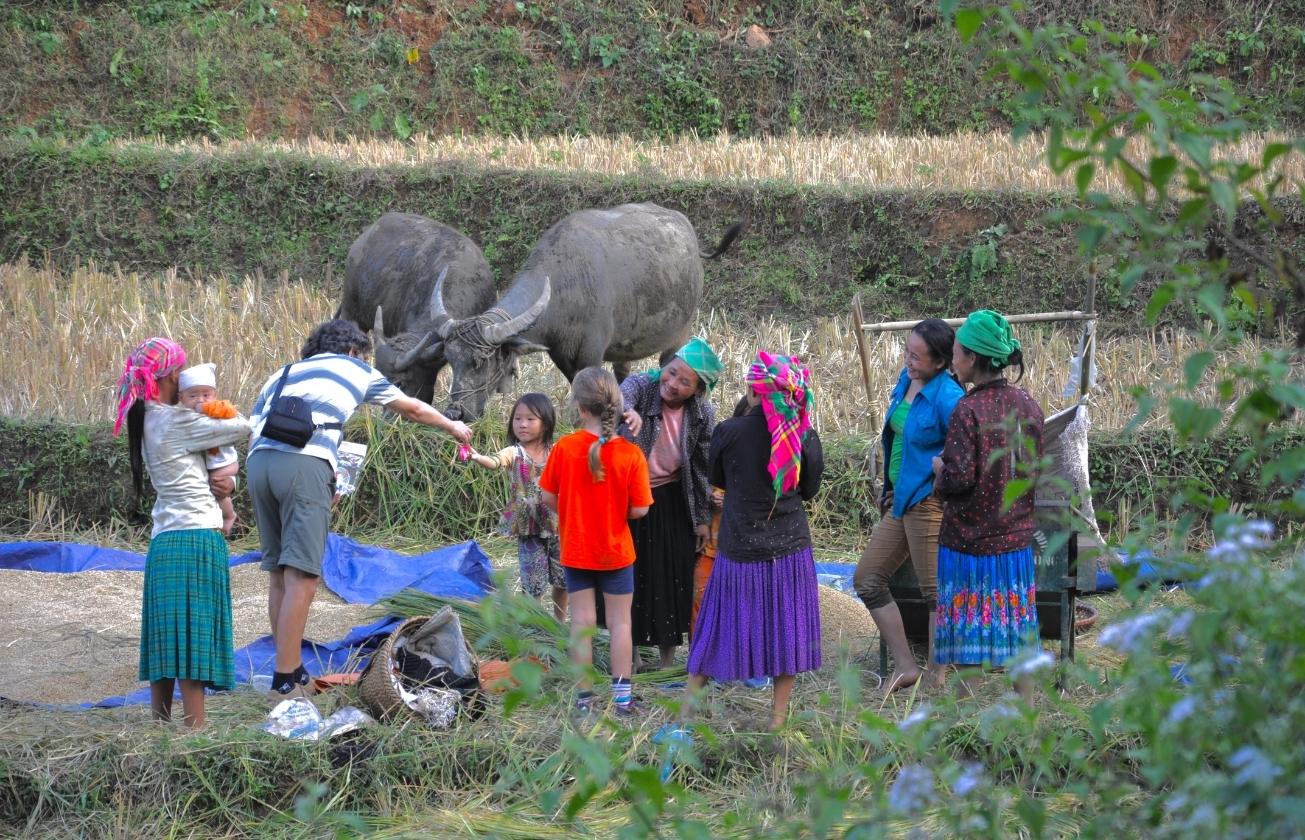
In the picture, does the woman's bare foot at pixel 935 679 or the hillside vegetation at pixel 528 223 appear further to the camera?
the hillside vegetation at pixel 528 223

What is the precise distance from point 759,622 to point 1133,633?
3.10m

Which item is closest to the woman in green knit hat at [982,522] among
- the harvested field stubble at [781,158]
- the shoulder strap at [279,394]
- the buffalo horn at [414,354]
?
the shoulder strap at [279,394]

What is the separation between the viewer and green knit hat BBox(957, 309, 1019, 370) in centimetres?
538

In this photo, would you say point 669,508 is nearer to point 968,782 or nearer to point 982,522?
point 982,522

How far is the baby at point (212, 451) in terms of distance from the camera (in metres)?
5.32

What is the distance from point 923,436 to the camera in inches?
228

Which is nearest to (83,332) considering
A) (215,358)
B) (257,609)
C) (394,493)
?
(215,358)

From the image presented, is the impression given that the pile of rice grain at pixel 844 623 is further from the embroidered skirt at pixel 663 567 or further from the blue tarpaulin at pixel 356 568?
the blue tarpaulin at pixel 356 568

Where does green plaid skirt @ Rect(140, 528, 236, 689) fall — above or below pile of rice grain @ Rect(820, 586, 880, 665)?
above

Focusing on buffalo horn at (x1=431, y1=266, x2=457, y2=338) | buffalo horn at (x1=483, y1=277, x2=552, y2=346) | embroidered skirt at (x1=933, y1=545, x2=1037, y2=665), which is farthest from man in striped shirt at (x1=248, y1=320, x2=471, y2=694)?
buffalo horn at (x1=431, y1=266, x2=457, y2=338)

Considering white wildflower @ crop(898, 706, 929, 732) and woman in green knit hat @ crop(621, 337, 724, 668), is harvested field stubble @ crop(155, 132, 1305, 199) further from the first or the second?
white wildflower @ crop(898, 706, 929, 732)

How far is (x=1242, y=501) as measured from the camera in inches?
340

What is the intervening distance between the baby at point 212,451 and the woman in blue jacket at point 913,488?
2592 millimetres

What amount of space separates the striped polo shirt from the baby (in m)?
0.19
